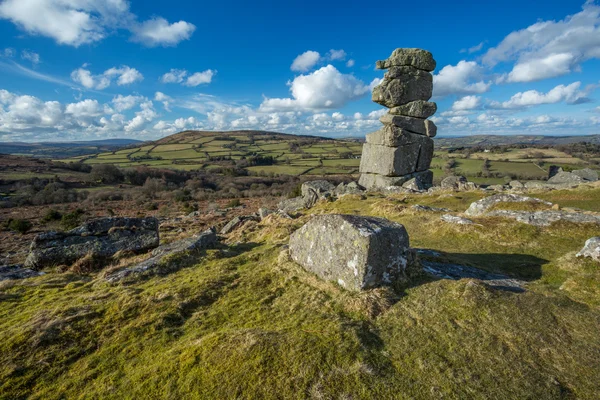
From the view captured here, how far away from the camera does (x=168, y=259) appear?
1054 centimetres

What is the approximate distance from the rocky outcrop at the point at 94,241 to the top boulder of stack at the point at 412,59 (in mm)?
27486

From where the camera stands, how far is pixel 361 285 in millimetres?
7477

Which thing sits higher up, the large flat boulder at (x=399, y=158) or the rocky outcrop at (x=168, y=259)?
the large flat boulder at (x=399, y=158)

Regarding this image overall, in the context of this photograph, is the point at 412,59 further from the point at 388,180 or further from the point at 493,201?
the point at 493,201

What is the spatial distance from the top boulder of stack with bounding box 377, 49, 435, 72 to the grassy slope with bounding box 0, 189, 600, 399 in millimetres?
25755

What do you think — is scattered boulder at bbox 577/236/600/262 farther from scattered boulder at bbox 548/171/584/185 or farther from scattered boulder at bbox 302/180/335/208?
scattered boulder at bbox 548/171/584/185

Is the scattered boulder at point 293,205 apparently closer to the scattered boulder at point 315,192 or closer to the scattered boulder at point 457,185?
the scattered boulder at point 315,192

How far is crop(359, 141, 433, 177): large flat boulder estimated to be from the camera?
31.5 metres

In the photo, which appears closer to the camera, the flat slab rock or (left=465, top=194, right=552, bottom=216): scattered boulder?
the flat slab rock

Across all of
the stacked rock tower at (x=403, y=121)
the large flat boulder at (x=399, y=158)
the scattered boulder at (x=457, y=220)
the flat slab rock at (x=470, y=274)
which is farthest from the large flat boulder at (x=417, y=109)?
the flat slab rock at (x=470, y=274)

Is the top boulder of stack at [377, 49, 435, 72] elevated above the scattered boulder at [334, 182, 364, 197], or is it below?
above

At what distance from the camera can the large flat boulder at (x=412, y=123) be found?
31297 millimetres

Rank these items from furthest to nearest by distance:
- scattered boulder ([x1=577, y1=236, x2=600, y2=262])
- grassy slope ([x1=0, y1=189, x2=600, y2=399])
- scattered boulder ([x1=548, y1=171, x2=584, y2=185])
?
1. scattered boulder ([x1=548, y1=171, x2=584, y2=185])
2. scattered boulder ([x1=577, y1=236, x2=600, y2=262])
3. grassy slope ([x1=0, y1=189, x2=600, y2=399])

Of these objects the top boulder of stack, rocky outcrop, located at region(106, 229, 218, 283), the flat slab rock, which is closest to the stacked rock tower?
the top boulder of stack
